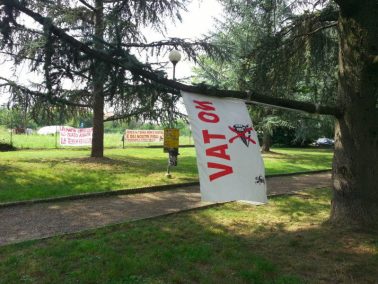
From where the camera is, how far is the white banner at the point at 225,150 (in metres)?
4.69

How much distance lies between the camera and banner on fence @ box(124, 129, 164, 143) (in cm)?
2806

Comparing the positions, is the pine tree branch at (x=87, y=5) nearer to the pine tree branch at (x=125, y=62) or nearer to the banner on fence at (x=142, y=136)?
the pine tree branch at (x=125, y=62)

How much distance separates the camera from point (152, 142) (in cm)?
2931

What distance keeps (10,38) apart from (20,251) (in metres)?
2.64

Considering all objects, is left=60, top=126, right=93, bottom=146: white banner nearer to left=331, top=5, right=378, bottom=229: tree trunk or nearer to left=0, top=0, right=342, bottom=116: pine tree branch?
left=0, top=0, right=342, bottom=116: pine tree branch

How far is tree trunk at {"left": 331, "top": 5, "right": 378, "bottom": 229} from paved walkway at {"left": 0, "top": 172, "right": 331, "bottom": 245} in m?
3.21

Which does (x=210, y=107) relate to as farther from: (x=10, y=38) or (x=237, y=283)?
(x=10, y=38)

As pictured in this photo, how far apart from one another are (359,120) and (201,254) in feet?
9.44

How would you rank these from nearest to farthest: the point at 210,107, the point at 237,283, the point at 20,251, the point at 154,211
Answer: the point at 237,283
the point at 210,107
the point at 20,251
the point at 154,211

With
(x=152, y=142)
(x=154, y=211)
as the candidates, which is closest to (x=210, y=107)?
(x=154, y=211)

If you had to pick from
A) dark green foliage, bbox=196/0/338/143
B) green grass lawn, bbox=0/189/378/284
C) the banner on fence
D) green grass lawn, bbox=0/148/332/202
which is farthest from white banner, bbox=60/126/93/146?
green grass lawn, bbox=0/189/378/284

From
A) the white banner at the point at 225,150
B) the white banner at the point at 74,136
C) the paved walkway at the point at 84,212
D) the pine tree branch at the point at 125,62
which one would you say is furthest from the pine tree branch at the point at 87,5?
the white banner at the point at 225,150

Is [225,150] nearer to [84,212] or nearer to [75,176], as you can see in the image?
[84,212]

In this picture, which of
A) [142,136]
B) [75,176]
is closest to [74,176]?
[75,176]
